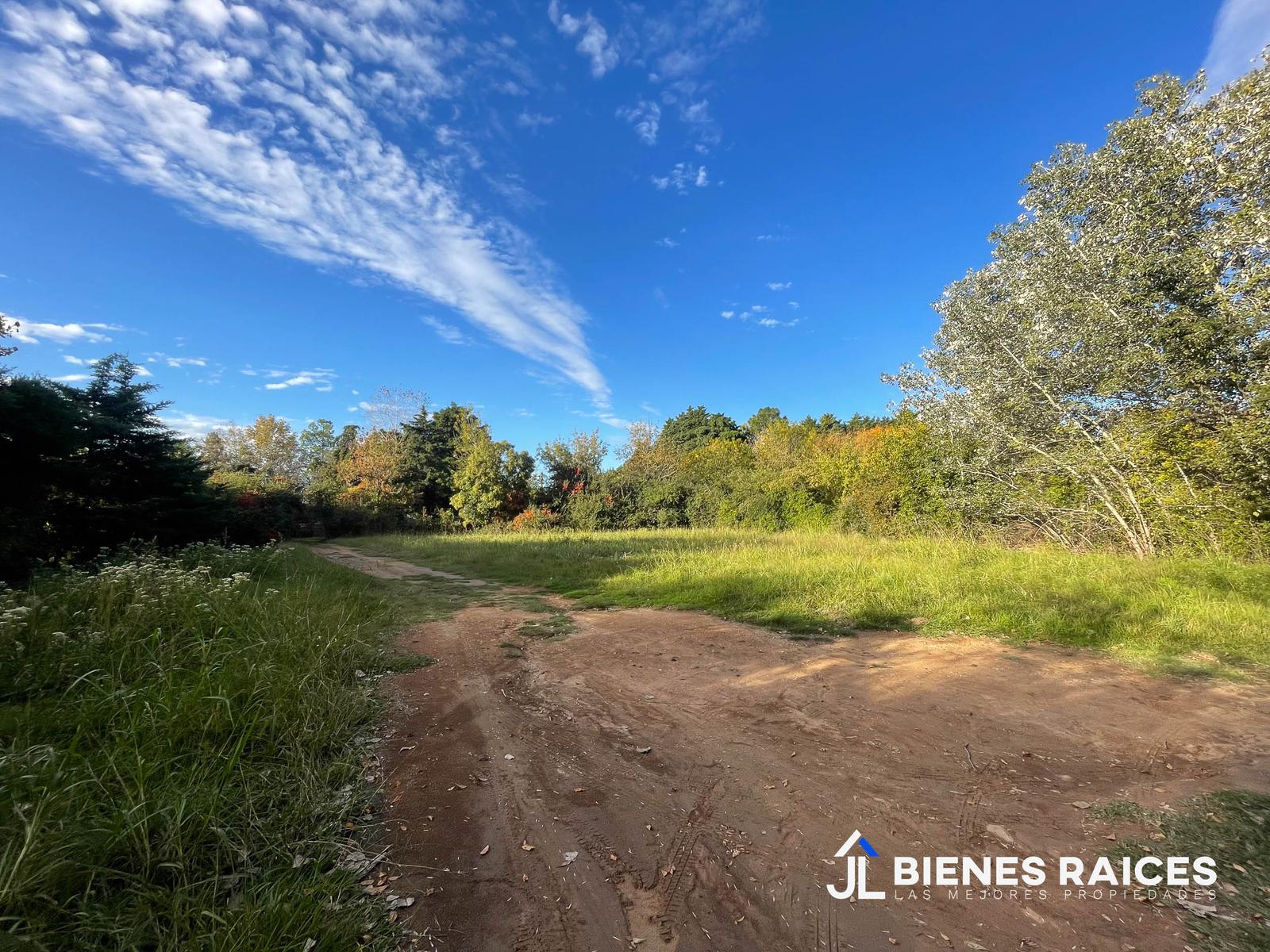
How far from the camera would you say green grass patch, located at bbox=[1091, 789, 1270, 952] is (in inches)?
69.2

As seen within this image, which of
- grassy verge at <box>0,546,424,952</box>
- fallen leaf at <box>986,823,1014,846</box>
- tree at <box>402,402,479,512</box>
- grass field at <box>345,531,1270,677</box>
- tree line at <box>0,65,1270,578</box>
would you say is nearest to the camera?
grassy verge at <box>0,546,424,952</box>

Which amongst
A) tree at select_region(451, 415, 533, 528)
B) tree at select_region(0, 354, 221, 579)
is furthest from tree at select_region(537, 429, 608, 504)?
tree at select_region(0, 354, 221, 579)

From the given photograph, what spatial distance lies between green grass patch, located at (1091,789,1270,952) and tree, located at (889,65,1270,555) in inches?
305

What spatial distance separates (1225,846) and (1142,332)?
929cm

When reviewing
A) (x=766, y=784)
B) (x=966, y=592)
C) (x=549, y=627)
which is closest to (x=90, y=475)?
(x=549, y=627)

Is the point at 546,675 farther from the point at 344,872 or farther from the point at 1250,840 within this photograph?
the point at 1250,840

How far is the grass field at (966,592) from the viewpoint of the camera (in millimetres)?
5184

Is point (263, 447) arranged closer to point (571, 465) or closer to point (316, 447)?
point (316, 447)

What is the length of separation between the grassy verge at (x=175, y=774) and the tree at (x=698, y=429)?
119ft

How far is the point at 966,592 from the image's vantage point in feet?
22.5

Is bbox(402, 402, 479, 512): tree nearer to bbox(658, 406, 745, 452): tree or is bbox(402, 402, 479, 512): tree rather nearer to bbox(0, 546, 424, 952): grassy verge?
bbox(658, 406, 745, 452): tree

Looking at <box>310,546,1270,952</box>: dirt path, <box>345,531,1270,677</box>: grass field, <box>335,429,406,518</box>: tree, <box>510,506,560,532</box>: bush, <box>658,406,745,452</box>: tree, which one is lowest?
<box>310,546,1270,952</box>: dirt path

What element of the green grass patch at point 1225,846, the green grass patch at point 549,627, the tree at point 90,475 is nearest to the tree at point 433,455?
the tree at point 90,475

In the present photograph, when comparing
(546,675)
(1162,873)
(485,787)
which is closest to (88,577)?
(546,675)
